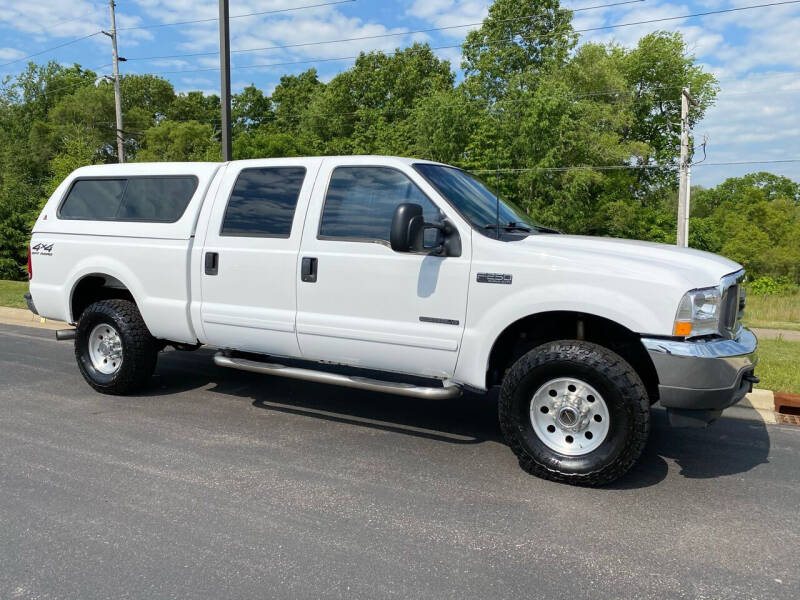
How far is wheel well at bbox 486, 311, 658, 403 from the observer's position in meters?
4.52

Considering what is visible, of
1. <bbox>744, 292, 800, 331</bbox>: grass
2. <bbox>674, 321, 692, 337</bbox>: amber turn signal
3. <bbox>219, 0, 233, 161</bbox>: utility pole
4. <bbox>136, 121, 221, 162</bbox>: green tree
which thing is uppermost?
<bbox>136, 121, 221, 162</bbox>: green tree

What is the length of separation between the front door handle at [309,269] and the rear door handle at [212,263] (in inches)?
34.9

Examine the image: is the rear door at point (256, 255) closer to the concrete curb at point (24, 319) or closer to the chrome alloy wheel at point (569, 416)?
the chrome alloy wheel at point (569, 416)

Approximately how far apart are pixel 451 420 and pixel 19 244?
39015 mm

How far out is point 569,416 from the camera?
4.34 m

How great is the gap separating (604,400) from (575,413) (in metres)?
0.21

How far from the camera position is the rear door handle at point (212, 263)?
5.59 metres

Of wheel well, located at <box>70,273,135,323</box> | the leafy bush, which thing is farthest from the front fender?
the leafy bush

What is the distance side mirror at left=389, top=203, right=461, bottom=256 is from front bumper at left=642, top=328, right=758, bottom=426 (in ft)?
4.70

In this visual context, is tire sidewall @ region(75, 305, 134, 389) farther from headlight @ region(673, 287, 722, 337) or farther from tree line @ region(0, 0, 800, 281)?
tree line @ region(0, 0, 800, 281)

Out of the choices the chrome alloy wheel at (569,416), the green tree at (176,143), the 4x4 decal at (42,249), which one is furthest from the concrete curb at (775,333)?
the green tree at (176,143)

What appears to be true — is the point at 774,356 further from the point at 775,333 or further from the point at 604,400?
the point at 775,333

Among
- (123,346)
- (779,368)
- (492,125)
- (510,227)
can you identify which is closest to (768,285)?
(492,125)

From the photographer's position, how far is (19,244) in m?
37.6
